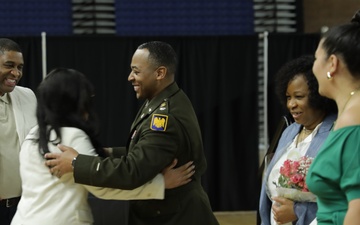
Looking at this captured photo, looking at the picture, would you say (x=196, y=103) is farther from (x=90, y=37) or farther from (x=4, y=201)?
(x=4, y=201)

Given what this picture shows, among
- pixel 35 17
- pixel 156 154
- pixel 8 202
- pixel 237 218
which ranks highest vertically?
pixel 35 17

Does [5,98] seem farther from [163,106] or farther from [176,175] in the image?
[176,175]

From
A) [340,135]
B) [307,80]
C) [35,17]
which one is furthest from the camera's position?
[35,17]

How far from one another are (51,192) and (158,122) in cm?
59

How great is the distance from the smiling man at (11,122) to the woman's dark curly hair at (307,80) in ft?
→ 4.33

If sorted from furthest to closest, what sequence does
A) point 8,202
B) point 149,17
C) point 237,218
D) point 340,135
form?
point 149,17 < point 237,218 < point 8,202 < point 340,135

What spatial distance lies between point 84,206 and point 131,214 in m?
0.52

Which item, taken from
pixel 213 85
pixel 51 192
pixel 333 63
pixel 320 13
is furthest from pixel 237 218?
pixel 333 63

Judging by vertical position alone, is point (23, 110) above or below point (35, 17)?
below

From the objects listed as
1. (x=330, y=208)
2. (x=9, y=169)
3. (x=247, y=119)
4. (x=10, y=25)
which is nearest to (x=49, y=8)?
(x=10, y=25)

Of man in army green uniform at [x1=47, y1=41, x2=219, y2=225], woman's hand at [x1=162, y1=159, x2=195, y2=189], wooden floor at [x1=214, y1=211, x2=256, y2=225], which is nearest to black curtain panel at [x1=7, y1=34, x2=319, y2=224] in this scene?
wooden floor at [x1=214, y1=211, x2=256, y2=225]

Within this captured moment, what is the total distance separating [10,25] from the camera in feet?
22.2

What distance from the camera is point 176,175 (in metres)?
2.65

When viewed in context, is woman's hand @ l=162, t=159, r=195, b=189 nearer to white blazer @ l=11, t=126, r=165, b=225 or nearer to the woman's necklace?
white blazer @ l=11, t=126, r=165, b=225
